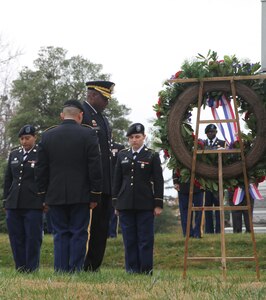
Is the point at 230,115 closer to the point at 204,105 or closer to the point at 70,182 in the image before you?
the point at 204,105

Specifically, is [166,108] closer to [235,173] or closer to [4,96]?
[235,173]

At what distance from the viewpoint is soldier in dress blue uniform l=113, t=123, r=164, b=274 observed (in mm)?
10688

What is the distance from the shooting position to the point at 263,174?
34.6 feet

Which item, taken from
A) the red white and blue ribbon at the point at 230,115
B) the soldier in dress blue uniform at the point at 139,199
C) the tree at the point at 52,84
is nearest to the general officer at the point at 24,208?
the soldier in dress blue uniform at the point at 139,199

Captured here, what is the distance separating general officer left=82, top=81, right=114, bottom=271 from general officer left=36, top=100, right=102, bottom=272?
57 centimetres

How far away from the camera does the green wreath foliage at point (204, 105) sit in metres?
10.5

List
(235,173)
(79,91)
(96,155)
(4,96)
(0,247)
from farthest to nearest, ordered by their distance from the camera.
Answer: (4,96)
(79,91)
(0,247)
(235,173)
(96,155)

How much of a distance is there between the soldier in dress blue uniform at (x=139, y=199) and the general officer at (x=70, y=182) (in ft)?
4.57

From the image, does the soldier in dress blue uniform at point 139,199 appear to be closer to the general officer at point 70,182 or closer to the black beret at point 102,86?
the black beret at point 102,86

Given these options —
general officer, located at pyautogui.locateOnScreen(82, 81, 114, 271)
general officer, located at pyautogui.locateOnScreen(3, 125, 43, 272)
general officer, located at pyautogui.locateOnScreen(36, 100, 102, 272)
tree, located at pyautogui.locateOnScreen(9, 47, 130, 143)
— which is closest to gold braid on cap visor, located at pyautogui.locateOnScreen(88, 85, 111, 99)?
general officer, located at pyautogui.locateOnScreen(82, 81, 114, 271)

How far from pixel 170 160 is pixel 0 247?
597 cm

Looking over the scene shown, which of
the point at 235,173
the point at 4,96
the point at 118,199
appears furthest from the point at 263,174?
the point at 4,96

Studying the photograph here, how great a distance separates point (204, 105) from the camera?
10805 millimetres

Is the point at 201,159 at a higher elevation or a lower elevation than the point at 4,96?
lower
